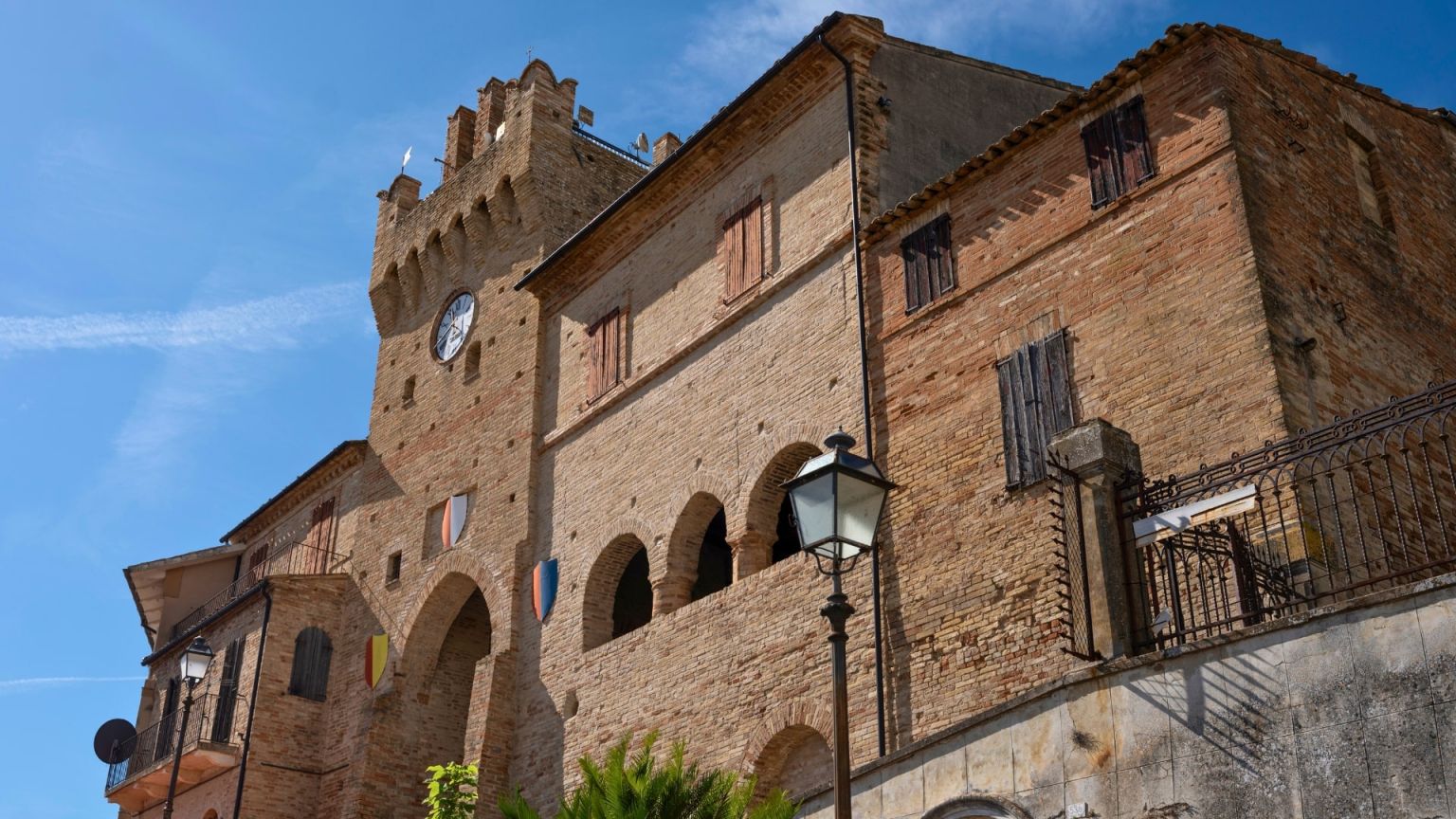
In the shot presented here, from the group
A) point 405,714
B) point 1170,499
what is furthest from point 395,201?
point 1170,499

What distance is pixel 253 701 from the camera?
24.3 metres

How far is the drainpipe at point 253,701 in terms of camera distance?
77.3 ft

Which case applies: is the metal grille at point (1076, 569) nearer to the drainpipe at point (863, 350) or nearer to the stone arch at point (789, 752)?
the drainpipe at point (863, 350)

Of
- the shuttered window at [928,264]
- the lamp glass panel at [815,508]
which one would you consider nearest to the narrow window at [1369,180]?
the shuttered window at [928,264]

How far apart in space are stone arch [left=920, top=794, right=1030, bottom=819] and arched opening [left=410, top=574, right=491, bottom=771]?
14606 mm

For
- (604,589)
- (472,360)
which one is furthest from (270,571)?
(604,589)

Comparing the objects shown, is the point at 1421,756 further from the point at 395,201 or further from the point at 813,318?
the point at 395,201

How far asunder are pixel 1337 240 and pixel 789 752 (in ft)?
24.5

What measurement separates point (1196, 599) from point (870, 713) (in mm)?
3768

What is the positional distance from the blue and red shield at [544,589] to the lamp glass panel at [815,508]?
12454mm

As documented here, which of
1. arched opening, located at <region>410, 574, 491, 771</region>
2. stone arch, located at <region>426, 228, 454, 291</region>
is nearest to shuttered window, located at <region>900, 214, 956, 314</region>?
arched opening, located at <region>410, 574, 491, 771</region>

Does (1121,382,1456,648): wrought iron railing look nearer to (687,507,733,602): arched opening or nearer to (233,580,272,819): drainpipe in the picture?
(687,507,733,602): arched opening

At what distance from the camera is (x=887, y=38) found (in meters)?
18.3

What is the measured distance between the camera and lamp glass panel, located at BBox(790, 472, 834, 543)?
8.17 meters
